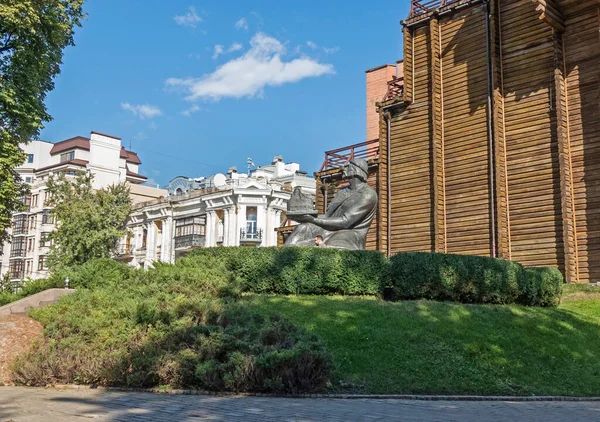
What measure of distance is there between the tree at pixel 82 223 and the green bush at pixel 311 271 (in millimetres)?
30295

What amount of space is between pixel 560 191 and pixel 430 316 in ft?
37.9

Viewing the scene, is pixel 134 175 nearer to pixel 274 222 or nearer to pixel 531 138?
pixel 274 222

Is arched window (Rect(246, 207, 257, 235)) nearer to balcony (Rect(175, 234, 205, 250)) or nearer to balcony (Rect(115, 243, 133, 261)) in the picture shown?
balcony (Rect(175, 234, 205, 250))

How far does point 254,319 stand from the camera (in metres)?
10.8

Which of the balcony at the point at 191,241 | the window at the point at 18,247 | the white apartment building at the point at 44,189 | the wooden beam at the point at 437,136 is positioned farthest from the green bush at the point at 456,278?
the window at the point at 18,247

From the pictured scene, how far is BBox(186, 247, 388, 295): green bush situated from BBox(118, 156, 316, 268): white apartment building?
3292 cm

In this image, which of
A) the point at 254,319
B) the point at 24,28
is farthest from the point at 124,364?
the point at 24,28

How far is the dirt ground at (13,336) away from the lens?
427 inches

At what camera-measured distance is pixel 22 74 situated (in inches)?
804

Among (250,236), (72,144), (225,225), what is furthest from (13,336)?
(72,144)

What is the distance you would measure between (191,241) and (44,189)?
844 inches

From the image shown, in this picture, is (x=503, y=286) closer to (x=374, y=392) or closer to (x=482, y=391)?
(x=482, y=391)

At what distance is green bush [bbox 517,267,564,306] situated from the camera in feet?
52.7

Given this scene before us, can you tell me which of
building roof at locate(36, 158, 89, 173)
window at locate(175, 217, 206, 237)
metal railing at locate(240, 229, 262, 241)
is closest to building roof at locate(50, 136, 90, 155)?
building roof at locate(36, 158, 89, 173)
